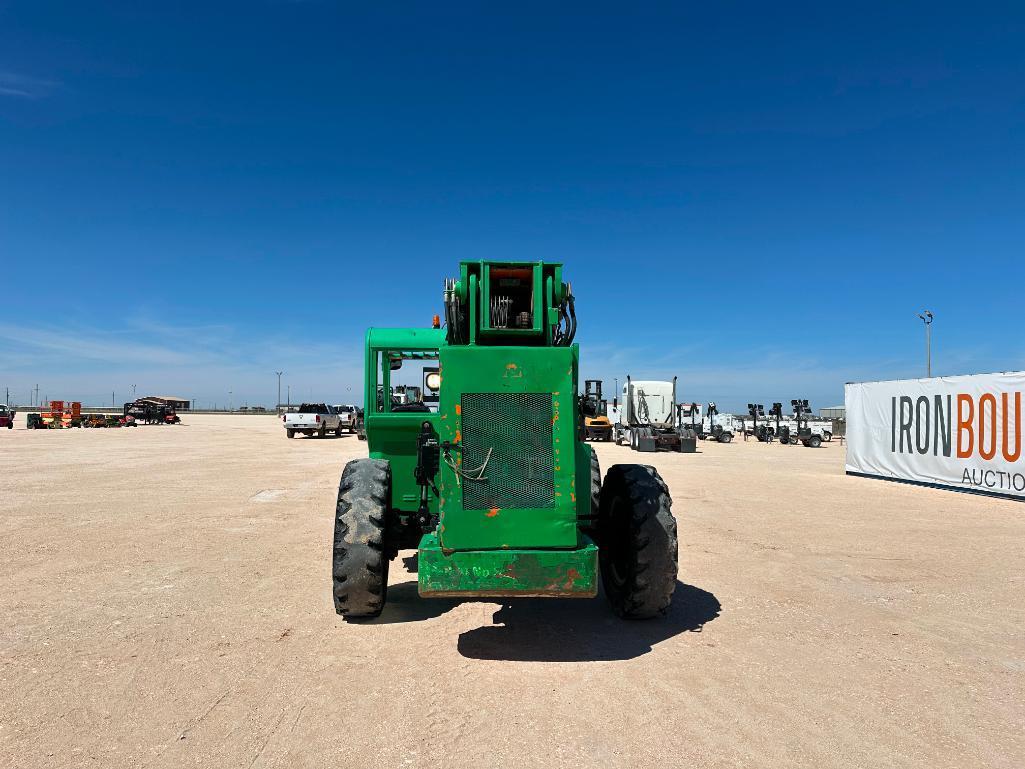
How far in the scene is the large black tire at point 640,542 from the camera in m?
4.91

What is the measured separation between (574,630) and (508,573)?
1247 millimetres

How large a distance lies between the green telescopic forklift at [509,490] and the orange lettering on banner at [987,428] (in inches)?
513

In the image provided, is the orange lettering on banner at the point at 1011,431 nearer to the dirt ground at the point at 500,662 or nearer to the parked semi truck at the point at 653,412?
the dirt ground at the point at 500,662

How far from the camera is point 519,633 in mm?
5027

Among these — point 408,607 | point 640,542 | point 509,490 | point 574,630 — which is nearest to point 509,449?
point 509,490

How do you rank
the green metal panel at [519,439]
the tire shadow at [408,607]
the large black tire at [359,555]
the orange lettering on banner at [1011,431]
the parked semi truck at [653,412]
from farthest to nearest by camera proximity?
the parked semi truck at [653,412] → the orange lettering on banner at [1011,431] → the tire shadow at [408,607] → the large black tire at [359,555] → the green metal panel at [519,439]

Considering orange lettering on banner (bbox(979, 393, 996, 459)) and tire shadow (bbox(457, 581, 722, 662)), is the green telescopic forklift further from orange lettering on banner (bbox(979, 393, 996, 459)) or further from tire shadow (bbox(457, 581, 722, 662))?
orange lettering on banner (bbox(979, 393, 996, 459))

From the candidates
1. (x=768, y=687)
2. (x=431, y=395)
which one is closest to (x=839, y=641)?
(x=768, y=687)

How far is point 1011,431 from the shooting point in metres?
13.7

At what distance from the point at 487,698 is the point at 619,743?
0.90 meters

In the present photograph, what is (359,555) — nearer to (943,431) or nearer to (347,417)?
(943,431)

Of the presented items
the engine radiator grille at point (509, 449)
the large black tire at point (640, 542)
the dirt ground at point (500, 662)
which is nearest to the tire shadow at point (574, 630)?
the dirt ground at point (500, 662)

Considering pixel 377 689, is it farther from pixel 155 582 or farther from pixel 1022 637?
pixel 1022 637

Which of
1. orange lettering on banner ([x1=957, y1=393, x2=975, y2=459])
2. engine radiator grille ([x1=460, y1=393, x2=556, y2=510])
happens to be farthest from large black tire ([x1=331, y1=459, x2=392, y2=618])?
orange lettering on banner ([x1=957, y1=393, x2=975, y2=459])
